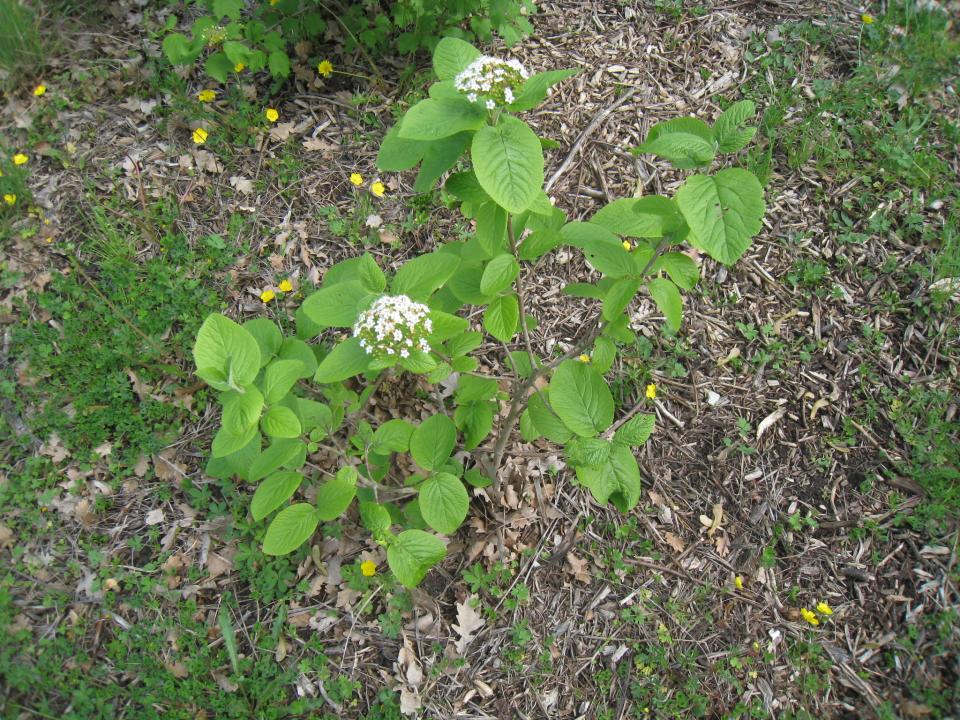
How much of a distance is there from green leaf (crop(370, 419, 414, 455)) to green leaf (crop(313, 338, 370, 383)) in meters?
0.48

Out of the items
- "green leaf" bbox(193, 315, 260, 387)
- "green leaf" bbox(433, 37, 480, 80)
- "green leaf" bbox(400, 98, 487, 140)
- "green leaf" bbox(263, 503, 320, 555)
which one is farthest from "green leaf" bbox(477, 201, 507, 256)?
"green leaf" bbox(263, 503, 320, 555)

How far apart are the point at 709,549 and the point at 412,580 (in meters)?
1.42

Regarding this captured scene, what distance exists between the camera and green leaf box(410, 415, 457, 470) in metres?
2.17

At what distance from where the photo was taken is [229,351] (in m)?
1.83

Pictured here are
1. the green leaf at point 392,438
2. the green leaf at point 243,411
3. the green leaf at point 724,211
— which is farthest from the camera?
the green leaf at point 392,438

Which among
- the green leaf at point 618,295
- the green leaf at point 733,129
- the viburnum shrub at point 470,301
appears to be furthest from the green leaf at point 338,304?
the green leaf at point 733,129

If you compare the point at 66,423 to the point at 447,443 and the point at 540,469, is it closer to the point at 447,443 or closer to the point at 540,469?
the point at 447,443

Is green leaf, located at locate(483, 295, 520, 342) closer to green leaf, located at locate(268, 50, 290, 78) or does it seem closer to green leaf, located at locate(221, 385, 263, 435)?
green leaf, located at locate(221, 385, 263, 435)

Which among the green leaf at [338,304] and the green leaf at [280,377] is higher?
the green leaf at [338,304]

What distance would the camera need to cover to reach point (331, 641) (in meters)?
2.57

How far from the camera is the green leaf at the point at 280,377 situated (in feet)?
6.19

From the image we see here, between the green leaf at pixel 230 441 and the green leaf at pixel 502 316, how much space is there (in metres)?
0.77

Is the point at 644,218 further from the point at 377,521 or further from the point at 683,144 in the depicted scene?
the point at 377,521

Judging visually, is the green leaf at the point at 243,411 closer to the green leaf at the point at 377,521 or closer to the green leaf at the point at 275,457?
the green leaf at the point at 275,457
